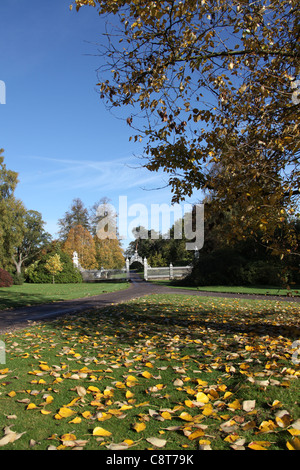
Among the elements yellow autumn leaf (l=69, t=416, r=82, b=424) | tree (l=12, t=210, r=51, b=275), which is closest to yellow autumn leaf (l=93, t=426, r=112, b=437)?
yellow autumn leaf (l=69, t=416, r=82, b=424)

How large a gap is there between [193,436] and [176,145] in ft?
18.3

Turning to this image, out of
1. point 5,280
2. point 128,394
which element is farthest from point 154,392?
point 5,280

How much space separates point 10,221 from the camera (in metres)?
42.8

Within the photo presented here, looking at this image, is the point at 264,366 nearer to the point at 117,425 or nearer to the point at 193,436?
the point at 193,436

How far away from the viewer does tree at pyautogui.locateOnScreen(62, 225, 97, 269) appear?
43.3m

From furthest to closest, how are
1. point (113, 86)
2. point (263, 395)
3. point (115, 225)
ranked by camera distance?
point (115, 225) → point (113, 86) → point (263, 395)

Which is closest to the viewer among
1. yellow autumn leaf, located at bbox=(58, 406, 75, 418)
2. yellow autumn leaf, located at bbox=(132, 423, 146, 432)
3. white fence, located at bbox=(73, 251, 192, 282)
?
yellow autumn leaf, located at bbox=(132, 423, 146, 432)

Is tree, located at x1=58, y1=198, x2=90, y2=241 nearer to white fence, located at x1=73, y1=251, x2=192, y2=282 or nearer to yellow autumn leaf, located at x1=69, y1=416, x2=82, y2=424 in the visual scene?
white fence, located at x1=73, y1=251, x2=192, y2=282

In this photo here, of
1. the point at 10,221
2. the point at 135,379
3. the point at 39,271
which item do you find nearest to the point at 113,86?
the point at 135,379

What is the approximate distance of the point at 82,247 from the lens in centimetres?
4478

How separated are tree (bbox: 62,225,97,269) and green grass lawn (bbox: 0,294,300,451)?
37438 millimetres

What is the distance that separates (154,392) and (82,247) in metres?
42.4

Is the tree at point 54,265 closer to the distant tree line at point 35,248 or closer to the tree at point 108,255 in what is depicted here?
the distant tree line at point 35,248

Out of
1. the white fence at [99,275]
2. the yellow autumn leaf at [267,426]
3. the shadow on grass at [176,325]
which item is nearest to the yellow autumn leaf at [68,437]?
the yellow autumn leaf at [267,426]
